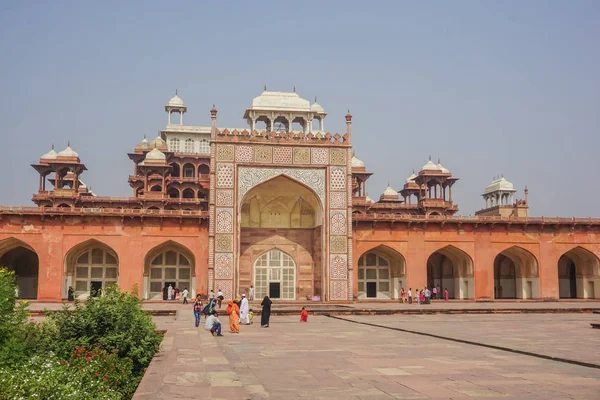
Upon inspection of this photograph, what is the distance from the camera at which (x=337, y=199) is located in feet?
84.7

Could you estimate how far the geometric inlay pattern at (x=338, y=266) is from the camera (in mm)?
25266

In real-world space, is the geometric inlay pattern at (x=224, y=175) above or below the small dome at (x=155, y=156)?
below

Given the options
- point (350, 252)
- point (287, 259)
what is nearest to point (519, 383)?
point (350, 252)

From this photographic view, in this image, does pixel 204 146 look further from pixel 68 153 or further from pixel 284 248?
pixel 284 248

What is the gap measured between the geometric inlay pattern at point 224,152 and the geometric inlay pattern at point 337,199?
4329mm

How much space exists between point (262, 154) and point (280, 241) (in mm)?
4047

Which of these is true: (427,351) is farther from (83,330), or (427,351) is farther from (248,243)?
(248,243)

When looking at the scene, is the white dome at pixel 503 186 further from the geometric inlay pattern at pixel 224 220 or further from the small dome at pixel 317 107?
the geometric inlay pattern at pixel 224 220

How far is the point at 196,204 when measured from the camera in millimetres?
32375

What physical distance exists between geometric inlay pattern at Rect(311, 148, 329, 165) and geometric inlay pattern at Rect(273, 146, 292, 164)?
0.95 m

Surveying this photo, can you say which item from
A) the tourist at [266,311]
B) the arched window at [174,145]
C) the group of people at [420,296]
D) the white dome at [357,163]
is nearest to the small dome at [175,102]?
the arched window at [174,145]

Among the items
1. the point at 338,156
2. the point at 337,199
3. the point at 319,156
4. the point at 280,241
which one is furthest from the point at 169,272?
the point at 338,156

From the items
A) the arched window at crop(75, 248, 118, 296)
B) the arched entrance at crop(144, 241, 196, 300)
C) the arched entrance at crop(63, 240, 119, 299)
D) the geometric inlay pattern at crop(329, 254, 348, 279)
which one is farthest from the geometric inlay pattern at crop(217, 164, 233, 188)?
the arched window at crop(75, 248, 118, 296)

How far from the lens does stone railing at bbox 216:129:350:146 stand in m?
25.5
